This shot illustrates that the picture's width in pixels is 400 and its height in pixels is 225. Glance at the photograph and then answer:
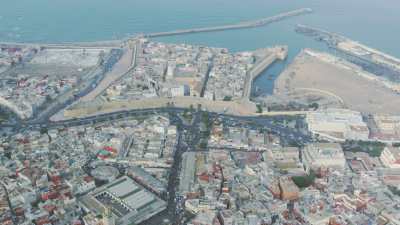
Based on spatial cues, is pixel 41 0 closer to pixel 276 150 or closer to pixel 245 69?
pixel 245 69

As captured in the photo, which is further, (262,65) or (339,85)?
(262,65)

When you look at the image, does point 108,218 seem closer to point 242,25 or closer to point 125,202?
point 125,202

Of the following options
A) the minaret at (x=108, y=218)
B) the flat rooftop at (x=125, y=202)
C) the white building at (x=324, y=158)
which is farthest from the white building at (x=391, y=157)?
the minaret at (x=108, y=218)

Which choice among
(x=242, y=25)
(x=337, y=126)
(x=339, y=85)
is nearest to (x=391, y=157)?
(x=337, y=126)

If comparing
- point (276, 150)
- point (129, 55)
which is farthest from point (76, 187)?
point (129, 55)

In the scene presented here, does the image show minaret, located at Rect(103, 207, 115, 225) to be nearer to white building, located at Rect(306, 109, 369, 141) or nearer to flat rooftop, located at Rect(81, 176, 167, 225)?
flat rooftop, located at Rect(81, 176, 167, 225)

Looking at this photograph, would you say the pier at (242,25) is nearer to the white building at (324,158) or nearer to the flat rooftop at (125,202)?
the white building at (324,158)
